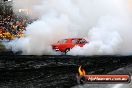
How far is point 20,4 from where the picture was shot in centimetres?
2930

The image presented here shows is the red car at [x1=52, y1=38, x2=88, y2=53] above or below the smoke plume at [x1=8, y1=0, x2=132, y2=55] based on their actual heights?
below

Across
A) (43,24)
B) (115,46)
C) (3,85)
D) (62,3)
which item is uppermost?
(62,3)

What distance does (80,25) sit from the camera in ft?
108

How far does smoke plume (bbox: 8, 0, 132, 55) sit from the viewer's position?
26.0 metres

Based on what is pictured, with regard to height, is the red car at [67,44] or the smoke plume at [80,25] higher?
the smoke plume at [80,25]

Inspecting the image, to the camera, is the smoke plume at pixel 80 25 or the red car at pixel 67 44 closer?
the smoke plume at pixel 80 25

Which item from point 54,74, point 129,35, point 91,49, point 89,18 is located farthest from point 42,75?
point 89,18

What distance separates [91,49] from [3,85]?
50.3 feet

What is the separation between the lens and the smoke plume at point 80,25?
85.3 ft

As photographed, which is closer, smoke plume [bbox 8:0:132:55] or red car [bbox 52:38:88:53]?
smoke plume [bbox 8:0:132:55]

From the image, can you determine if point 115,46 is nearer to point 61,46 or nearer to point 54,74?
point 61,46

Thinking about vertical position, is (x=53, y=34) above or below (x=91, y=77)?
above

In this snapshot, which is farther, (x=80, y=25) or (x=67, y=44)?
(x=80, y=25)

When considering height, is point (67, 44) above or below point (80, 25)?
below
